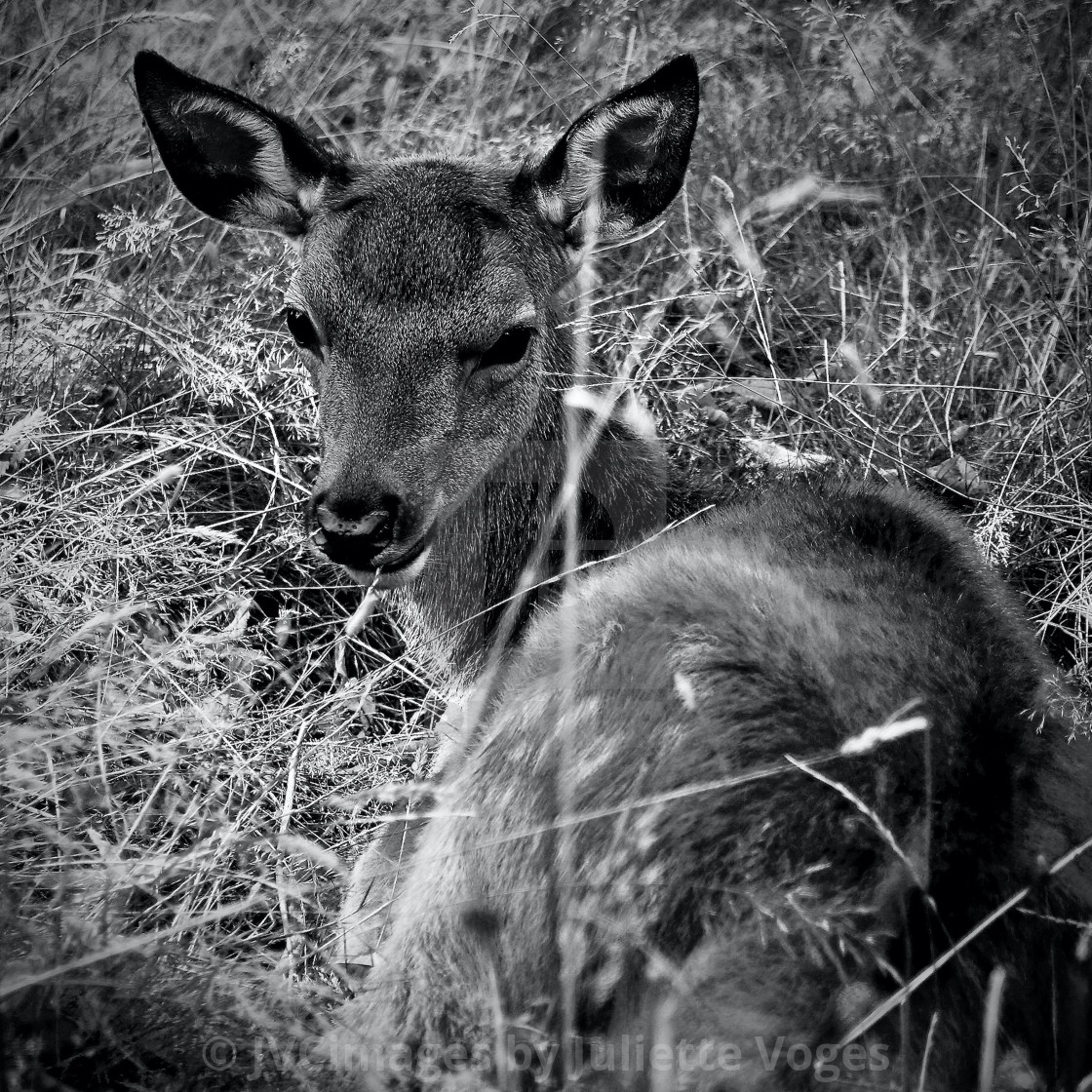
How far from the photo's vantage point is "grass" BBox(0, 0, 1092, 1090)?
2859mm

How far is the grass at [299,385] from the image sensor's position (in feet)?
9.38

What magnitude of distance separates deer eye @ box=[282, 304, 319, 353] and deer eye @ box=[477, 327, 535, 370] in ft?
1.61

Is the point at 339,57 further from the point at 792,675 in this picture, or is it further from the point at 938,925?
the point at 938,925

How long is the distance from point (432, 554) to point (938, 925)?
201cm

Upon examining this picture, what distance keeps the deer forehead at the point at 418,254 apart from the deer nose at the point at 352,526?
1.83ft

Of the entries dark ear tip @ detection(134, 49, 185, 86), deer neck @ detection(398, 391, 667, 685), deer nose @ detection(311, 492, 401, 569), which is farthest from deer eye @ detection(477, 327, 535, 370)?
dark ear tip @ detection(134, 49, 185, 86)

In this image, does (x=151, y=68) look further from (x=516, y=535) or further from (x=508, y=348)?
(x=516, y=535)

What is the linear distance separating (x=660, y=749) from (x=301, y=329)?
1829 millimetres

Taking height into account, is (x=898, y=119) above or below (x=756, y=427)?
above

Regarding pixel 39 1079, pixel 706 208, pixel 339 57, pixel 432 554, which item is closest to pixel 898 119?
pixel 706 208

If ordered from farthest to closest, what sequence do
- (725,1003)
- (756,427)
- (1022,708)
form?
1. (756,427)
2. (1022,708)
3. (725,1003)

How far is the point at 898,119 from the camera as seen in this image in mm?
5211

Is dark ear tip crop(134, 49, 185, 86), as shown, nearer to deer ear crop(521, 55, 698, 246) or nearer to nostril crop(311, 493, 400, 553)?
deer ear crop(521, 55, 698, 246)

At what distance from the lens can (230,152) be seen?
3.75m
